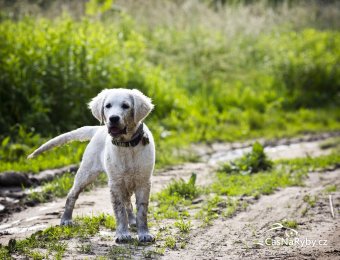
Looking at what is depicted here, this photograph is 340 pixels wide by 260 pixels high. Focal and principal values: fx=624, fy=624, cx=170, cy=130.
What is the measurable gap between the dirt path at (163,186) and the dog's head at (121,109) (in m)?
1.23

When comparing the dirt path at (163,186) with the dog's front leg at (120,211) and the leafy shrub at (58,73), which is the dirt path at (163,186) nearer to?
the dog's front leg at (120,211)

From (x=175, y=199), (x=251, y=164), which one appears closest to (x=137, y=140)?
(x=175, y=199)

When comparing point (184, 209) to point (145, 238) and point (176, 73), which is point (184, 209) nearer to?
point (145, 238)

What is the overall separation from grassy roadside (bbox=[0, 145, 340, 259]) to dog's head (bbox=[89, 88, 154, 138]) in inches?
42.5

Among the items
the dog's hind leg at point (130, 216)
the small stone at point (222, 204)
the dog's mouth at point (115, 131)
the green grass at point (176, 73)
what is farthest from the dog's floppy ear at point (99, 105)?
the green grass at point (176, 73)

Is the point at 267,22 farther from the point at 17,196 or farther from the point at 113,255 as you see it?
the point at 113,255

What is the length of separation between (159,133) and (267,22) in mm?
8126

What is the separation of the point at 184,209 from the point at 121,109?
6.73 feet

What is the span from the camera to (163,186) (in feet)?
27.8

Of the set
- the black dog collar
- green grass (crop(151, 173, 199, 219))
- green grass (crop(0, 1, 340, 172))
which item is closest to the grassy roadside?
green grass (crop(151, 173, 199, 219))

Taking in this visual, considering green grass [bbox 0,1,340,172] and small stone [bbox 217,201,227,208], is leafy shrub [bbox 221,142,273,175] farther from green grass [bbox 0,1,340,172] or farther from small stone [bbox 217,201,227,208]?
small stone [bbox 217,201,227,208]

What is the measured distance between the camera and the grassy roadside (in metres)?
5.61

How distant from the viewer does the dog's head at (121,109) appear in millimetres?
5656

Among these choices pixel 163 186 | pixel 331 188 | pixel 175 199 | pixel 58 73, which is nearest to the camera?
pixel 175 199
